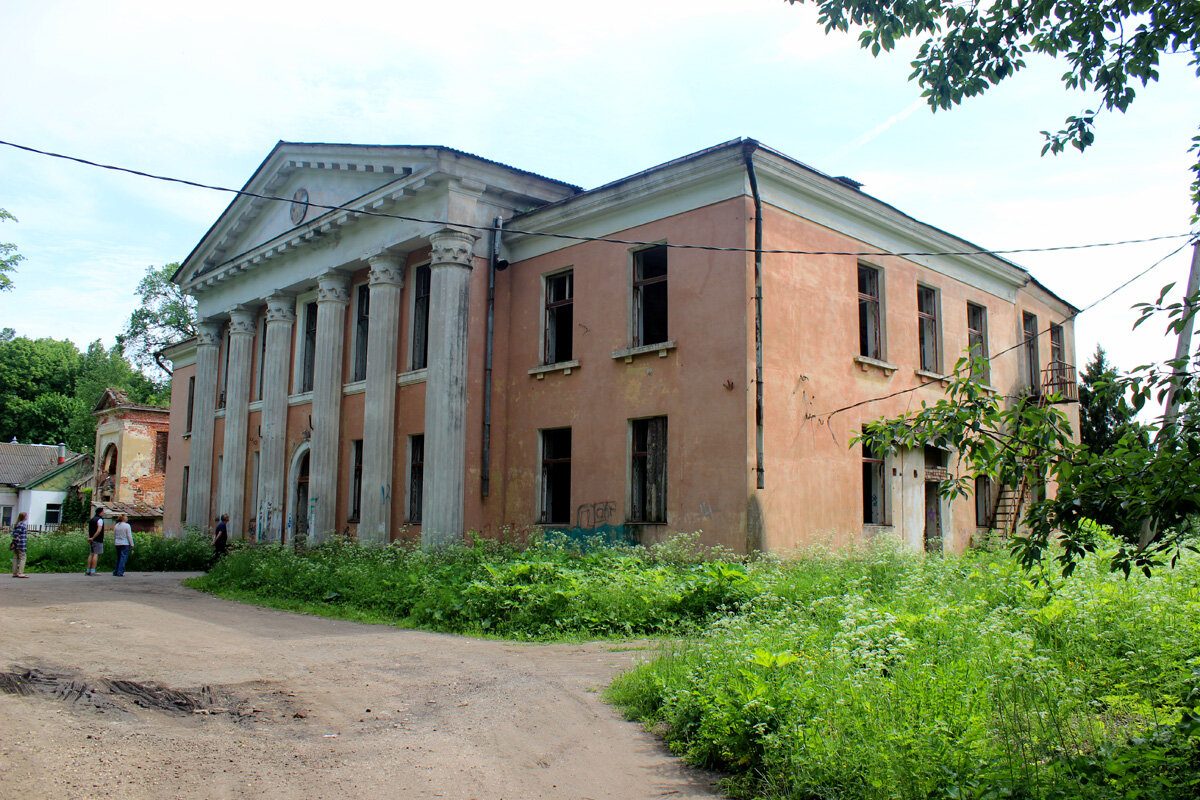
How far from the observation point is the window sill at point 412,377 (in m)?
Result: 18.6

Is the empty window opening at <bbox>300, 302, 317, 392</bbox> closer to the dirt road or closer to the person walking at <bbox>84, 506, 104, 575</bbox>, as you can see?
the person walking at <bbox>84, 506, 104, 575</bbox>

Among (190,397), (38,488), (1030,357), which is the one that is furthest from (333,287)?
(38,488)

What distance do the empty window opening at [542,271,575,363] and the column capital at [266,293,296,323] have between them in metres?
8.88

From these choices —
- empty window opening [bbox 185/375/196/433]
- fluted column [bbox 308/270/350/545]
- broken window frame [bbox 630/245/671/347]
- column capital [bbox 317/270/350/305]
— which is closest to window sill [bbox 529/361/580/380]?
broken window frame [bbox 630/245/671/347]

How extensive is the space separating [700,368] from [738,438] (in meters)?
1.43

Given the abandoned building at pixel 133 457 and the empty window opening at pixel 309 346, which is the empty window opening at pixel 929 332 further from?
the abandoned building at pixel 133 457

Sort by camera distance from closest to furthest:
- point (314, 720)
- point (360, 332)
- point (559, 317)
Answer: point (314, 720) → point (559, 317) → point (360, 332)

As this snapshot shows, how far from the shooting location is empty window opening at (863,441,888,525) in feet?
53.2

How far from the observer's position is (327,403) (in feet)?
67.5

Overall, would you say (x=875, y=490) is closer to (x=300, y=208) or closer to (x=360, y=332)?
(x=360, y=332)

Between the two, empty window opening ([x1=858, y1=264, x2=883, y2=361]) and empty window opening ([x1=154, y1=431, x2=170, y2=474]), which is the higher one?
empty window opening ([x1=858, y1=264, x2=883, y2=361])

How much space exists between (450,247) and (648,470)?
585 centimetres

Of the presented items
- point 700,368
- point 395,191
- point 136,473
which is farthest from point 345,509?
point 136,473

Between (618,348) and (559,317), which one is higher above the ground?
(559,317)
